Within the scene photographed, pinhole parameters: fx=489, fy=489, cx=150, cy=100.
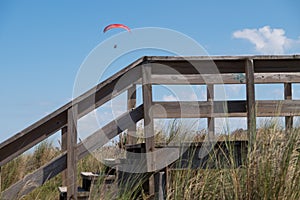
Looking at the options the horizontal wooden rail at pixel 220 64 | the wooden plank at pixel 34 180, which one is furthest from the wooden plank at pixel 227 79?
the wooden plank at pixel 34 180

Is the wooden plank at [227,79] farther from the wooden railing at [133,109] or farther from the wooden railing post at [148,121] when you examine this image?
the wooden railing post at [148,121]

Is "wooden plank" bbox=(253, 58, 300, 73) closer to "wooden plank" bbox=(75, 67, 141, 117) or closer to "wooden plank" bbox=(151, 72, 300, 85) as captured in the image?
"wooden plank" bbox=(151, 72, 300, 85)

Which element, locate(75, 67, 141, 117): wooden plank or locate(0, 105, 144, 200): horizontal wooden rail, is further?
locate(75, 67, 141, 117): wooden plank

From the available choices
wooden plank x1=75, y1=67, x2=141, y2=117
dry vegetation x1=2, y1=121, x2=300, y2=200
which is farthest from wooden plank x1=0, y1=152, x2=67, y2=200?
dry vegetation x1=2, y1=121, x2=300, y2=200

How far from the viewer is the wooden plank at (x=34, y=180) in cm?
527

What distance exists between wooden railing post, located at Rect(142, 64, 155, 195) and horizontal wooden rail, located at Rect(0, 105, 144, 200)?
0.43 ft

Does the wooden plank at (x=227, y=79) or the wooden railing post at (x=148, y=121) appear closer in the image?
the wooden railing post at (x=148, y=121)

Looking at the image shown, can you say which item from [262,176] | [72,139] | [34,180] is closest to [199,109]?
[72,139]

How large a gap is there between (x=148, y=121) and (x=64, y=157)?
3.34 feet

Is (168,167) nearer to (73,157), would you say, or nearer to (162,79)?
(73,157)

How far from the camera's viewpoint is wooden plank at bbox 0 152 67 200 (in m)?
5.27

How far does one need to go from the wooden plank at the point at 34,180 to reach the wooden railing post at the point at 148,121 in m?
0.94

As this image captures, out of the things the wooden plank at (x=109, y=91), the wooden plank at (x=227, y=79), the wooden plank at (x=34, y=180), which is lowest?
the wooden plank at (x=34, y=180)

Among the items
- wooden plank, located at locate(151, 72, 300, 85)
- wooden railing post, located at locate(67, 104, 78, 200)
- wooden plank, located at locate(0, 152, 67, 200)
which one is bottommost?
wooden plank, located at locate(0, 152, 67, 200)
